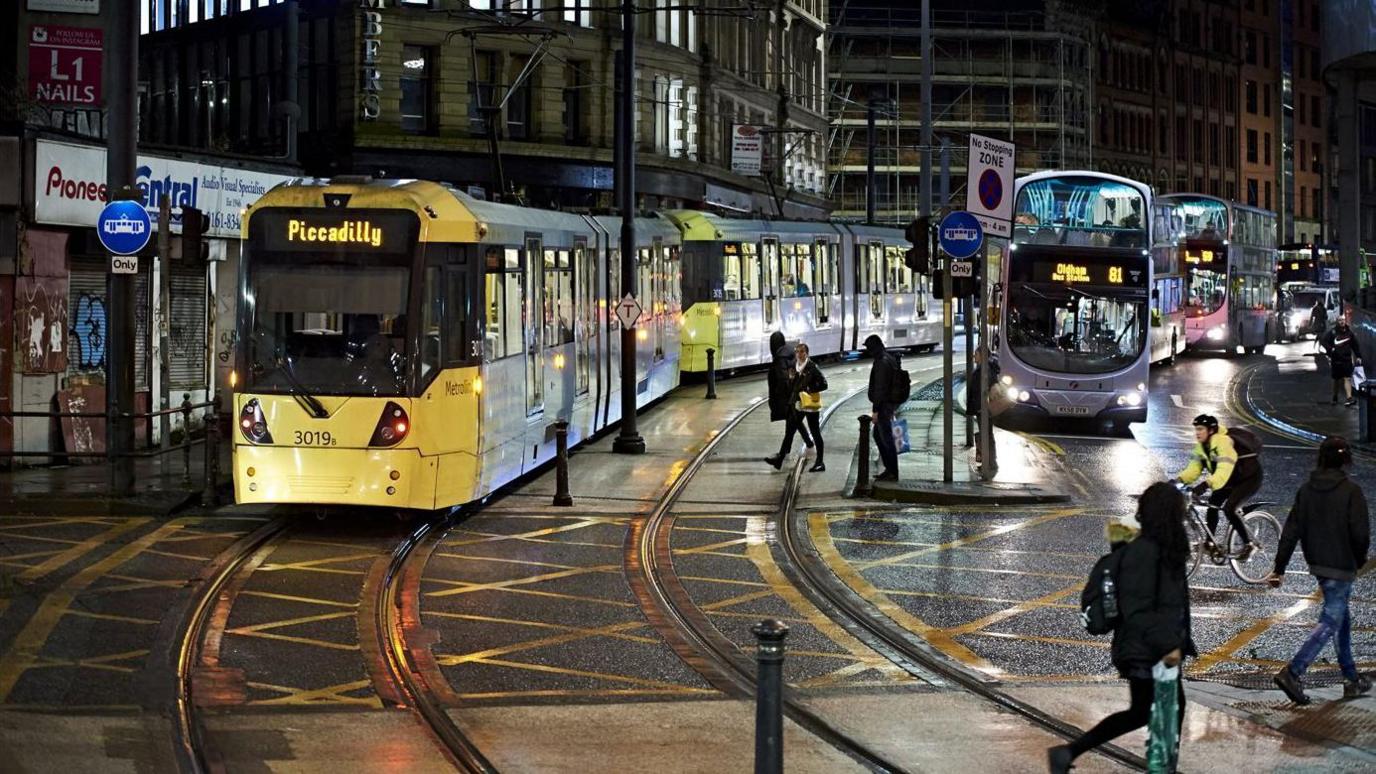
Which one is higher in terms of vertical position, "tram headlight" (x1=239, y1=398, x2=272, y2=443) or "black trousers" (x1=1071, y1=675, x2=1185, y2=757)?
"tram headlight" (x1=239, y1=398, x2=272, y2=443)

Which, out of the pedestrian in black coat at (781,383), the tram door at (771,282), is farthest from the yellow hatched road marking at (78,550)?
the tram door at (771,282)

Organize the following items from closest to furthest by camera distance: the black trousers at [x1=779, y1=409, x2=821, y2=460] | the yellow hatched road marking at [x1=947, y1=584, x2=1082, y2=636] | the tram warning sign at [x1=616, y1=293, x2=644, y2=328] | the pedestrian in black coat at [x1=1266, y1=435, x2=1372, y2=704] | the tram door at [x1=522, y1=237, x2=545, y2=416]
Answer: the pedestrian in black coat at [x1=1266, y1=435, x2=1372, y2=704] < the yellow hatched road marking at [x1=947, y1=584, x2=1082, y2=636] < the tram door at [x1=522, y1=237, x2=545, y2=416] < the black trousers at [x1=779, y1=409, x2=821, y2=460] < the tram warning sign at [x1=616, y1=293, x2=644, y2=328]

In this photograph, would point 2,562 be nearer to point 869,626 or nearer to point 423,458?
point 423,458

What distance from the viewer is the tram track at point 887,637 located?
10.8 metres

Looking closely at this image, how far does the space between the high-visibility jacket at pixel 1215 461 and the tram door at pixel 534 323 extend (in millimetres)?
7231

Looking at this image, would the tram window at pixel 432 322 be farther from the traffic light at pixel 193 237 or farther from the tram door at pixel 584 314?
the tram door at pixel 584 314

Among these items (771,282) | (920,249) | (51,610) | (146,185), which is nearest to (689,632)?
(51,610)

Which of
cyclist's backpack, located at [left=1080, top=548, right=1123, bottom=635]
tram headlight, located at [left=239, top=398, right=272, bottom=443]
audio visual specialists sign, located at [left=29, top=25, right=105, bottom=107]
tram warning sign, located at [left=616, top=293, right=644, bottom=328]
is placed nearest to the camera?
cyclist's backpack, located at [left=1080, top=548, right=1123, bottom=635]

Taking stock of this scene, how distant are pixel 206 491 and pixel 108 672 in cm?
825

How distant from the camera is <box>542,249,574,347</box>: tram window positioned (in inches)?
878

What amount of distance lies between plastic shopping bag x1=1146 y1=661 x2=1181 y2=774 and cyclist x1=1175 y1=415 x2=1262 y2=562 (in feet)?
25.2

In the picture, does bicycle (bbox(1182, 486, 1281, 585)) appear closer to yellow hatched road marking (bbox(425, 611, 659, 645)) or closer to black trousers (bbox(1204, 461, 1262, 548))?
black trousers (bbox(1204, 461, 1262, 548))

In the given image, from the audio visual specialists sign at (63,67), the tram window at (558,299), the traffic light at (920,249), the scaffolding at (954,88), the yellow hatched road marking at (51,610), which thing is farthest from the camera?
the scaffolding at (954,88)

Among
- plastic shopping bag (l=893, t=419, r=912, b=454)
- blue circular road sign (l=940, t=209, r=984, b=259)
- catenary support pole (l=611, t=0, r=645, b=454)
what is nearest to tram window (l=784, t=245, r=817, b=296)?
catenary support pole (l=611, t=0, r=645, b=454)
